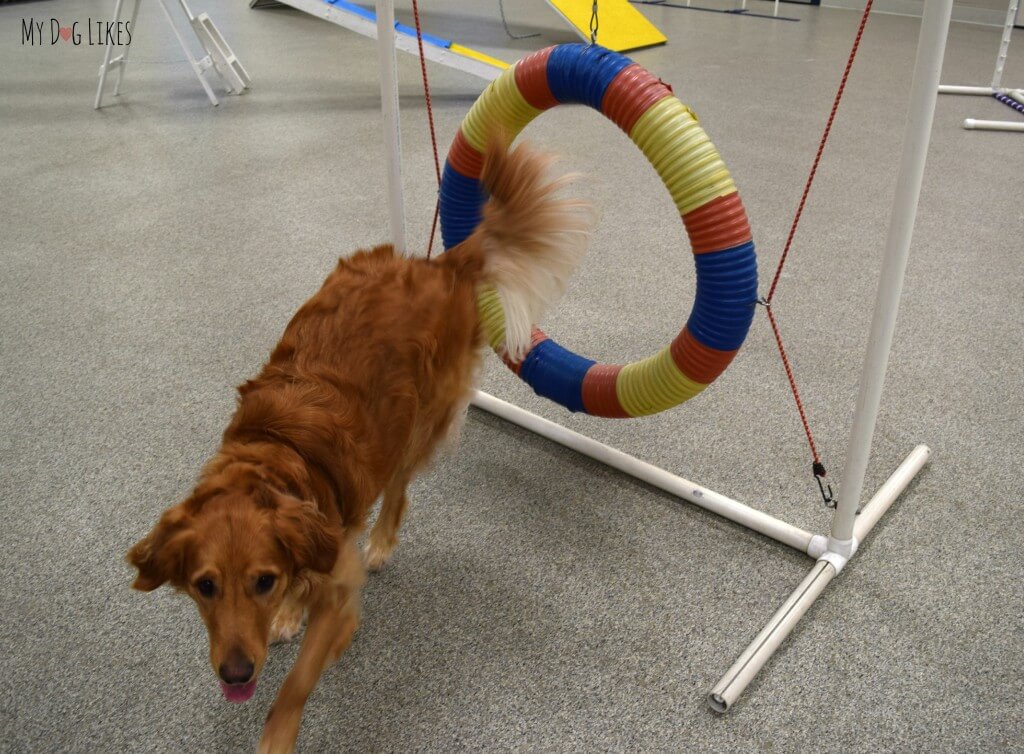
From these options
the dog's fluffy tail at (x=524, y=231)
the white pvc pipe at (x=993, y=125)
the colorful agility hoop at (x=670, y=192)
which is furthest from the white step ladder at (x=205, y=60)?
the white pvc pipe at (x=993, y=125)

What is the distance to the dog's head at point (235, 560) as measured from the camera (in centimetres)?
128

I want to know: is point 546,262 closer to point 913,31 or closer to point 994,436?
point 994,436

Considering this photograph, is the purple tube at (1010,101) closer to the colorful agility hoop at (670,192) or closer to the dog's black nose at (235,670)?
the colorful agility hoop at (670,192)

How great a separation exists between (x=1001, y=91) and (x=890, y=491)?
4212mm

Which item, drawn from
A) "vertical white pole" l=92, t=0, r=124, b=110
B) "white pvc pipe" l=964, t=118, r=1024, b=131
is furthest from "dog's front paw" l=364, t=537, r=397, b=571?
"vertical white pole" l=92, t=0, r=124, b=110

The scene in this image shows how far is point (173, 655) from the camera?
172cm

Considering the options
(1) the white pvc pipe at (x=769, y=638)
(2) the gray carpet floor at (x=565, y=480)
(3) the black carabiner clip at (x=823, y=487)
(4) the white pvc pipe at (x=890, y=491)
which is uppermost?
(3) the black carabiner clip at (x=823, y=487)

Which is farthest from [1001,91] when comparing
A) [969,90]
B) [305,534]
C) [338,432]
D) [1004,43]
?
[305,534]

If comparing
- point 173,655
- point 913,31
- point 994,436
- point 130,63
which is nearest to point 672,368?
point 994,436

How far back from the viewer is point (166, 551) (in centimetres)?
130

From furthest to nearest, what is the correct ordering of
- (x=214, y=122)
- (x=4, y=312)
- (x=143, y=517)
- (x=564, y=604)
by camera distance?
(x=214, y=122)
(x=4, y=312)
(x=143, y=517)
(x=564, y=604)

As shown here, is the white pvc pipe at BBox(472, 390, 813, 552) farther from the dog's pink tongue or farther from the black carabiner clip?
the dog's pink tongue

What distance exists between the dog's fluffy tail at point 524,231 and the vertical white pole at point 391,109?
0.31m

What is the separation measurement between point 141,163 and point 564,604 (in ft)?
12.2
